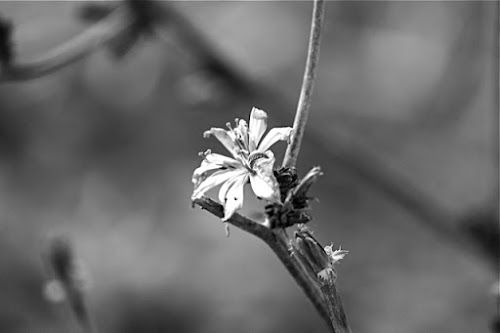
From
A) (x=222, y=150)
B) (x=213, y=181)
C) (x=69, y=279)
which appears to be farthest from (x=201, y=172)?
(x=222, y=150)

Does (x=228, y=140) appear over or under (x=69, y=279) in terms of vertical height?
under

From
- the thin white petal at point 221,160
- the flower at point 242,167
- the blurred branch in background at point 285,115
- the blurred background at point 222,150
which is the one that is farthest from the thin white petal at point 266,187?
the blurred background at point 222,150

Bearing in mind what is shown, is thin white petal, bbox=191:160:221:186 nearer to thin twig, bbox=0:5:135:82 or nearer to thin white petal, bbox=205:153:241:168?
thin white petal, bbox=205:153:241:168

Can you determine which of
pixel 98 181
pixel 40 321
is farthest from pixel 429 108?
pixel 40 321

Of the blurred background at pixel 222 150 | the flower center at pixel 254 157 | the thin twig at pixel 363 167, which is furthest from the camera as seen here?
the blurred background at pixel 222 150

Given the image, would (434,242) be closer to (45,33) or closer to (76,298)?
(45,33)

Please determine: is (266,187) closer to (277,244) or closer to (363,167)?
(277,244)

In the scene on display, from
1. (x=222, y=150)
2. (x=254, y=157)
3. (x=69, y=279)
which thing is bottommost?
(x=254, y=157)

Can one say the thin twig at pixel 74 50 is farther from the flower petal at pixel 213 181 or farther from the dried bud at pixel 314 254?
the dried bud at pixel 314 254
